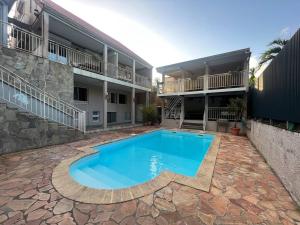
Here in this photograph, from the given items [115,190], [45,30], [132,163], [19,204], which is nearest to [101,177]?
[115,190]

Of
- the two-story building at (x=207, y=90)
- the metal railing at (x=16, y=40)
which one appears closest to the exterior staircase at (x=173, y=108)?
the two-story building at (x=207, y=90)

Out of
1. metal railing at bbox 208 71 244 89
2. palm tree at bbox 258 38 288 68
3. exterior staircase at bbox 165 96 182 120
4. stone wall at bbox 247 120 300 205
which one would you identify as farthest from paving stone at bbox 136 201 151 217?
palm tree at bbox 258 38 288 68

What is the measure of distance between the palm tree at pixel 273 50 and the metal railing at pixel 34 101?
1203 cm

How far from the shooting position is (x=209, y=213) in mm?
2396

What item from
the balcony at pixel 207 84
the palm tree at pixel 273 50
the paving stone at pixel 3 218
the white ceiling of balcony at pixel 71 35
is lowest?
the paving stone at pixel 3 218

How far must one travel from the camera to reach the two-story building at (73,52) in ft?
24.9

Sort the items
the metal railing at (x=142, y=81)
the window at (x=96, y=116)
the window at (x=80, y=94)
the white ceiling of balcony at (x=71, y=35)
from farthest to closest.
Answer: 1. the metal railing at (x=142, y=81)
2. the window at (x=96, y=116)
3. the window at (x=80, y=94)
4. the white ceiling of balcony at (x=71, y=35)

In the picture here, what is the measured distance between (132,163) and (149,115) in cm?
891

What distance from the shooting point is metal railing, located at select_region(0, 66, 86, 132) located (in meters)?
5.81

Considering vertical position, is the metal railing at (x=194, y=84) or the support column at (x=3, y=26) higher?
the support column at (x=3, y=26)

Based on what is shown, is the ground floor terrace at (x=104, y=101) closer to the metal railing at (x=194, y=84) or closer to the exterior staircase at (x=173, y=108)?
the exterior staircase at (x=173, y=108)

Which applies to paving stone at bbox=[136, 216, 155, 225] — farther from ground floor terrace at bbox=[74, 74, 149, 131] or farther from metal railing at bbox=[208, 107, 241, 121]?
metal railing at bbox=[208, 107, 241, 121]

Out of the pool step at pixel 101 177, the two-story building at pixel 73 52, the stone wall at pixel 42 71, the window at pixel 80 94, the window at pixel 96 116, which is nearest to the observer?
the pool step at pixel 101 177

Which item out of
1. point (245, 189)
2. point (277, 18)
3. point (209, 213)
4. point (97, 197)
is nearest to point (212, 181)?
point (245, 189)
